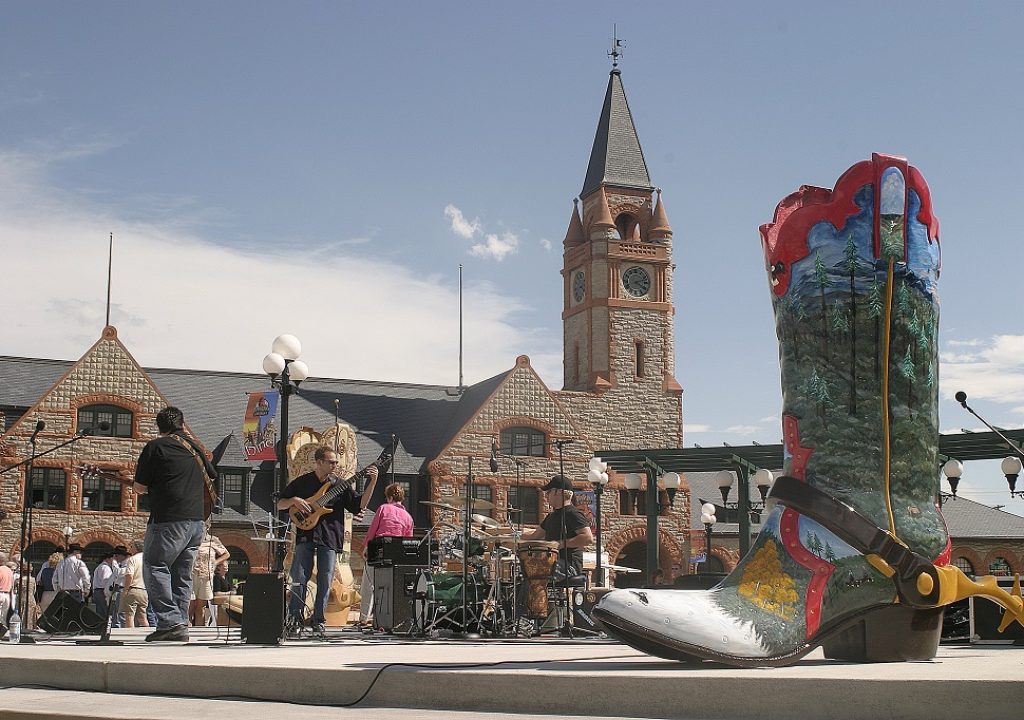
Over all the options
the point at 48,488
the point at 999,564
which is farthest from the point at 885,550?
the point at 999,564

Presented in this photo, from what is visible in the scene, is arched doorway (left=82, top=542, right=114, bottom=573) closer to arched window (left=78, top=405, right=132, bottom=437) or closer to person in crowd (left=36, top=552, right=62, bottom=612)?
arched window (left=78, top=405, right=132, bottom=437)

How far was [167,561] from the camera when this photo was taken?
8016mm

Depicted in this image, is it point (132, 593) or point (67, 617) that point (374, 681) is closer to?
point (67, 617)

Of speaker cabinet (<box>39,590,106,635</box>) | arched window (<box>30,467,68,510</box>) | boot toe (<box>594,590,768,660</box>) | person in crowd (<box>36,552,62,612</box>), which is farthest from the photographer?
arched window (<box>30,467,68,510</box>)

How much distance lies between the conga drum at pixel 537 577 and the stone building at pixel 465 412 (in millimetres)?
15784

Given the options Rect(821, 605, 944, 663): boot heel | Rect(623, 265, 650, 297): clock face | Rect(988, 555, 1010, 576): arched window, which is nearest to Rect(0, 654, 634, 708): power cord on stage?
Rect(821, 605, 944, 663): boot heel

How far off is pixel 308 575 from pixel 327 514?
21.1 inches

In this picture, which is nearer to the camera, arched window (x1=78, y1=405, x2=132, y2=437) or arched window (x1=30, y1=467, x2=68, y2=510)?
arched window (x1=30, y1=467, x2=68, y2=510)

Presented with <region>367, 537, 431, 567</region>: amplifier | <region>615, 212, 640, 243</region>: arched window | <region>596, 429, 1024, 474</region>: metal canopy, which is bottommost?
<region>367, 537, 431, 567</region>: amplifier

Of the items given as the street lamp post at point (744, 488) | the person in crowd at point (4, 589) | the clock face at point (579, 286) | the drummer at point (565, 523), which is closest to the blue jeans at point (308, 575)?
the drummer at point (565, 523)

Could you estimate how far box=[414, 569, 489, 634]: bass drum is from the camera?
10.5 m

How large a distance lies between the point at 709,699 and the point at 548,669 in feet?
2.54

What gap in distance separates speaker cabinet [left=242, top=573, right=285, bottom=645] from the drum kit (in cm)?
282

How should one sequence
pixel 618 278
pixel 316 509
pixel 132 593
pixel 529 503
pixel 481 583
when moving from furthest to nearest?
pixel 618 278
pixel 529 503
pixel 132 593
pixel 481 583
pixel 316 509
